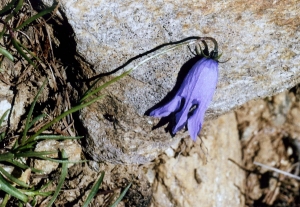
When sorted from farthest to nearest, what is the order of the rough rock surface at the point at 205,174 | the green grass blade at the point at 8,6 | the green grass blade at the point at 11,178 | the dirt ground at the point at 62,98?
the rough rock surface at the point at 205,174, the dirt ground at the point at 62,98, the green grass blade at the point at 11,178, the green grass blade at the point at 8,6

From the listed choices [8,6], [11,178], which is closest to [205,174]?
[11,178]

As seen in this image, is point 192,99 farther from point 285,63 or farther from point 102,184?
point 102,184

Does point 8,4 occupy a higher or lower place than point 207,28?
higher

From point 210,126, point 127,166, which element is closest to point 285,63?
point 210,126

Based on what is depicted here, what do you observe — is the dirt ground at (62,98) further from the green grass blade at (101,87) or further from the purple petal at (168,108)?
the purple petal at (168,108)

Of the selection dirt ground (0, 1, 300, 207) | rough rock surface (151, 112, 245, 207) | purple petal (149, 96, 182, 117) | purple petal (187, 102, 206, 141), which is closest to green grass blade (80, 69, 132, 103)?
dirt ground (0, 1, 300, 207)

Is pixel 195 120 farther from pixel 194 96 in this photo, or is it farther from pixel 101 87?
pixel 101 87

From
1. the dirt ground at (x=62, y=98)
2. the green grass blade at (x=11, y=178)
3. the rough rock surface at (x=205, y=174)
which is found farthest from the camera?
the rough rock surface at (x=205, y=174)

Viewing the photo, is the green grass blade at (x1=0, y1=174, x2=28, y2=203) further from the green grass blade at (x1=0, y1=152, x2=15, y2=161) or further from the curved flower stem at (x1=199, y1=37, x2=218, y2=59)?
the curved flower stem at (x1=199, y1=37, x2=218, y2=59)

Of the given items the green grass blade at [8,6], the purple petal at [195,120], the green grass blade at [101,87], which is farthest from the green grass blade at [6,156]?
the purple petal at [195,120]
